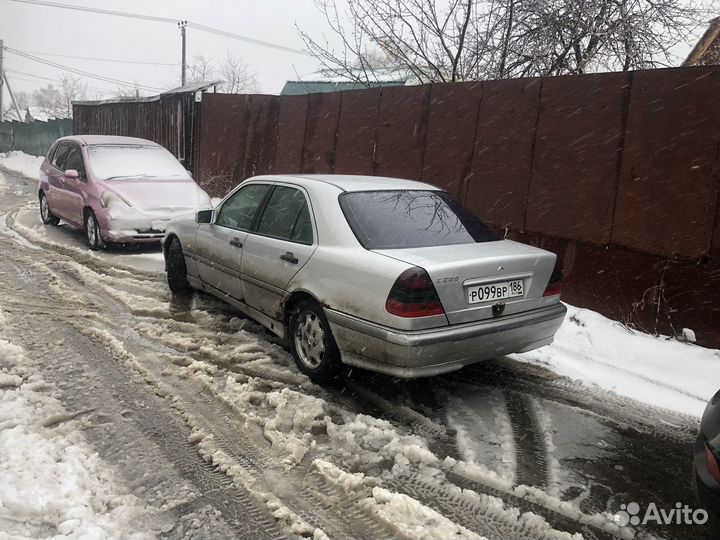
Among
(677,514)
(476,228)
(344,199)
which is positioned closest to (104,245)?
(344,199)

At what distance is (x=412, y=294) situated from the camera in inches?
132

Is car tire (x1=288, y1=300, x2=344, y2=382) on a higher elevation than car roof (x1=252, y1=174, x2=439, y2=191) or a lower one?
lower

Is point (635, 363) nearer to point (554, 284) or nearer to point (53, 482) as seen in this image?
A: point (554, 284)

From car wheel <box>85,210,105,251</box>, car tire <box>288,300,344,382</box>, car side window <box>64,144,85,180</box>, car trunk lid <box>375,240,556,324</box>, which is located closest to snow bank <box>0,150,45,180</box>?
car side window <box>64,144,85,180</box>

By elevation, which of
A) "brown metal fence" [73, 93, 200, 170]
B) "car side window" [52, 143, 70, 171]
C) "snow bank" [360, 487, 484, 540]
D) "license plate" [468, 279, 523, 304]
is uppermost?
"brown metal fence" [73, 93, 200, 170]

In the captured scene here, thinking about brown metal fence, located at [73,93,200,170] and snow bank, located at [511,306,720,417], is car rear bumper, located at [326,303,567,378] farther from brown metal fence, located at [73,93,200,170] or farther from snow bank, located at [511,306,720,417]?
brown metal fence, located at [73,93,200,170]

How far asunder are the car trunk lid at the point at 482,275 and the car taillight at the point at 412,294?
5cm

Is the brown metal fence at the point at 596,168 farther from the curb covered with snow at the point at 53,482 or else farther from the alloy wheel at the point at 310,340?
the curb covered with snow at the point at 53,482

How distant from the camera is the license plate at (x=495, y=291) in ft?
11.6

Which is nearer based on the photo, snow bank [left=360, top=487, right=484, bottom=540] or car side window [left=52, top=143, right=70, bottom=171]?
snow bank [left=360, top=487, right=484, bottom=540]

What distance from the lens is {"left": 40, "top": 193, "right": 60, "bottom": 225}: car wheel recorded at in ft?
33.0

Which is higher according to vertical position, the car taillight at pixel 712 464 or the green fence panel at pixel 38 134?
the green fence panel at pixel 38 134

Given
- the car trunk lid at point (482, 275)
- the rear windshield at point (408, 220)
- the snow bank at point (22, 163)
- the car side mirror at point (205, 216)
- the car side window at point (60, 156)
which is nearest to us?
the car trunk lid at point (482, 275)

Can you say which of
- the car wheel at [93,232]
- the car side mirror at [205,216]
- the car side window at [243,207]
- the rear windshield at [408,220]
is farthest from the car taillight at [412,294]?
the car wheel at [93,232]
